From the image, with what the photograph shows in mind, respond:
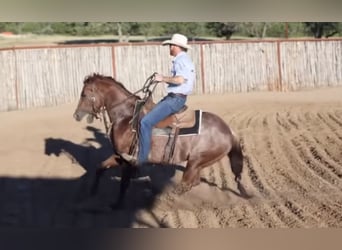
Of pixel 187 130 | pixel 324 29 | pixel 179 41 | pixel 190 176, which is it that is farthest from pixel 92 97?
pixel 324 29

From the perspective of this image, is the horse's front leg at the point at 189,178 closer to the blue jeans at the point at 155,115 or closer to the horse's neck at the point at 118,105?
the blue jeans at the point at 155,115

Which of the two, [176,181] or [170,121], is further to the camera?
[176,181]

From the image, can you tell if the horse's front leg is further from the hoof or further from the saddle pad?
the saddle pad

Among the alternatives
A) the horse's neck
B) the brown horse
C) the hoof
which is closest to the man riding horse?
the brown horse

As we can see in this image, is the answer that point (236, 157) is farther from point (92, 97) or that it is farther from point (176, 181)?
point (92, 97)

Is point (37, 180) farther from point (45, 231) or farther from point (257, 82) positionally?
point (257, 82)

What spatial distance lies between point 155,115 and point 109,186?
176cm

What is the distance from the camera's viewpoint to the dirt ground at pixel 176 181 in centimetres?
638

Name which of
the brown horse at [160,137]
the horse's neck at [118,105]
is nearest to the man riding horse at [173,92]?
the brown horse at [160,137]

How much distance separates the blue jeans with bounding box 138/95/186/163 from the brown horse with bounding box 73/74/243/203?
0.38 feet

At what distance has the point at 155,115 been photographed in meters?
6.48

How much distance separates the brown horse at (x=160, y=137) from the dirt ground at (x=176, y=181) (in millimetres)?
435

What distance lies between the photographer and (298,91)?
1694cm

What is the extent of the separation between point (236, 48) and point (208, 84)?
1106 mm
